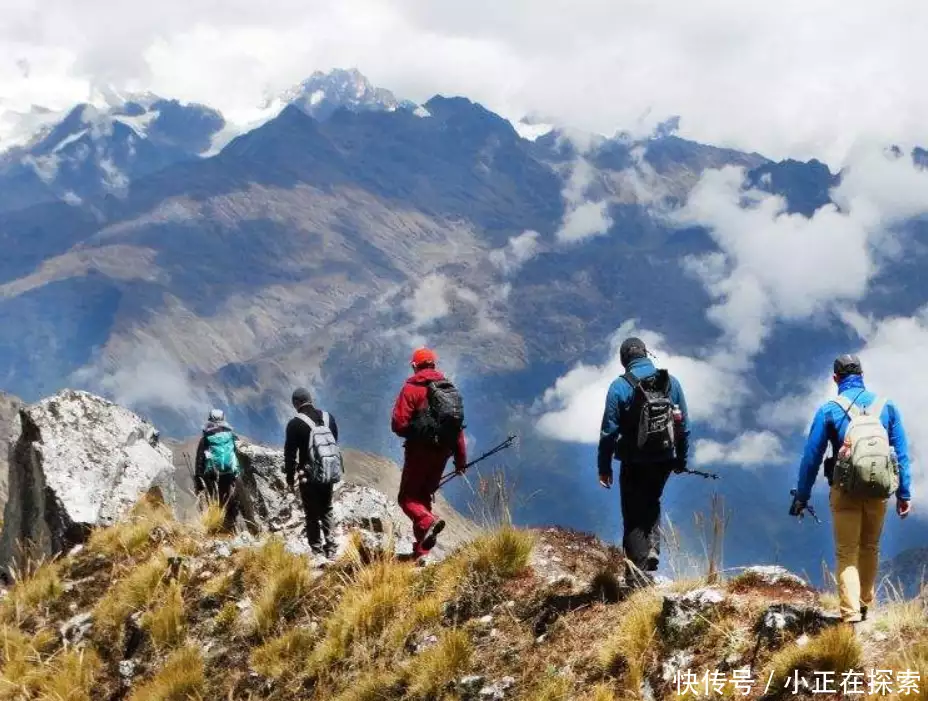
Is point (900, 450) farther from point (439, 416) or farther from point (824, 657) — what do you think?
point (439, 416)

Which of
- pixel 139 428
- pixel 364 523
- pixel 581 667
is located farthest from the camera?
pixel 139 428

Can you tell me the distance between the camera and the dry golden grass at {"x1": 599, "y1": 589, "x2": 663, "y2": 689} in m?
6.85

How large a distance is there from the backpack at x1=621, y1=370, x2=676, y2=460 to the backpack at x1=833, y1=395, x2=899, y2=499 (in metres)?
1.66

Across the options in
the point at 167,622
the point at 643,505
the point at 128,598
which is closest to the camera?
the point at 643,505

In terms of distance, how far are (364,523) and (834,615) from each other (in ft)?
36.4

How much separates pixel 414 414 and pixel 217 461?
24.7 ft

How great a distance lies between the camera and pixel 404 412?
11.0 meters

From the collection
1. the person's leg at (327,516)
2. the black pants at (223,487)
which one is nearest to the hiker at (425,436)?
the person's leg at (327,516)

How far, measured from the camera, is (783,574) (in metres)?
8.16

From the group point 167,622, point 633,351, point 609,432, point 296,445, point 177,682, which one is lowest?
point 177,682

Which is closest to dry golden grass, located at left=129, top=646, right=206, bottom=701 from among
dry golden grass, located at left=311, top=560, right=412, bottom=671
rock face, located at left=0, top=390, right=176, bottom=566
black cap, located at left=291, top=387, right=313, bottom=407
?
dry golden grass, located at left=311, top=560, right=412, bottom=671

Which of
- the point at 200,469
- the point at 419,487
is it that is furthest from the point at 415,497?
the point at 200,469

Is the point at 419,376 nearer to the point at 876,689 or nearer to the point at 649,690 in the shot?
the point at 649,690

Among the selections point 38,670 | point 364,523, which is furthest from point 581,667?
point 364,523
